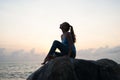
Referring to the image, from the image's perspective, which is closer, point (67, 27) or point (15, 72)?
point (67, 27)

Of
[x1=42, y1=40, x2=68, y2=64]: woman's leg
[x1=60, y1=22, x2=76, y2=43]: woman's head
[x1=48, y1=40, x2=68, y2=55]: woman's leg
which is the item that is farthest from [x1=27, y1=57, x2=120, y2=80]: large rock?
[x1=60, y1=22, x2=76, y2=43]: woman's head

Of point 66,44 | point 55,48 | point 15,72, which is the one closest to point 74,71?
point 55,48

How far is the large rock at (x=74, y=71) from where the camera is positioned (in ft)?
26.9

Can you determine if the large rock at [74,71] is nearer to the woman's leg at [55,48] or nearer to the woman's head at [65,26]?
the woman's leg at [55,48]

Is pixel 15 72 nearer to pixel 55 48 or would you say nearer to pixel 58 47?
pixel 58 47

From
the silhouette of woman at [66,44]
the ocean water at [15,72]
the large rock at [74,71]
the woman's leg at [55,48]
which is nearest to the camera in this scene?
the large rock at [74,71]

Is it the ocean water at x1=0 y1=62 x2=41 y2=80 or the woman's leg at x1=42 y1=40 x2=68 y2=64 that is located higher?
the woman's leg at x1=42 y1=40 x2=68 y2=64

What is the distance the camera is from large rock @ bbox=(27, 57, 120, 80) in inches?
323

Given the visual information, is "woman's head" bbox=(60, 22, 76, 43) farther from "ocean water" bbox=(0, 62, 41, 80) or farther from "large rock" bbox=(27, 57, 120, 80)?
"ocean water" bbox=(0, 62, 41, 80)

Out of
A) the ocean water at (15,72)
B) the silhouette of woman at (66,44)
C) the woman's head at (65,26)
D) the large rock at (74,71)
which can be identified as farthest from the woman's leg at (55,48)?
the ocean water at (15,72)

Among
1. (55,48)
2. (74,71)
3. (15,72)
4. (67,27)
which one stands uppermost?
(67,27)

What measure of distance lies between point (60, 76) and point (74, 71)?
1.83ft

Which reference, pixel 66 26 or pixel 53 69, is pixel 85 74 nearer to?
pixel 53 69

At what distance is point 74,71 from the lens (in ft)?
27.6
